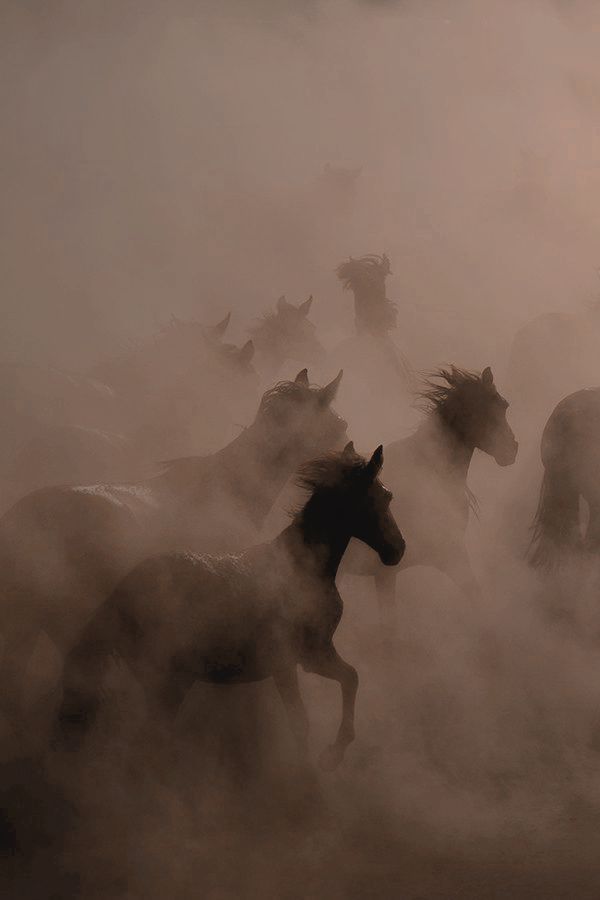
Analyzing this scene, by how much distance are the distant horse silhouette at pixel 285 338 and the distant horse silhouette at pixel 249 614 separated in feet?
14.1

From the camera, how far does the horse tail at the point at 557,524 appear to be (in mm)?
5273

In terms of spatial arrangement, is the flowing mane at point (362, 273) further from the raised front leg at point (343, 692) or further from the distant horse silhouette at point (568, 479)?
the raised front leg at point (343, 692)

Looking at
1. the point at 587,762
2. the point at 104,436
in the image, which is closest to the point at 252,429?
the point at 104,436

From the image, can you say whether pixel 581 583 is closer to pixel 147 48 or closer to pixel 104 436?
pixel 104 436

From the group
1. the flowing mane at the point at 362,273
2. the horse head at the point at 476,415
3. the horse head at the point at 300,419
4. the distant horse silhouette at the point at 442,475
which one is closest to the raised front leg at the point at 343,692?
the horse head at the point at 300,419

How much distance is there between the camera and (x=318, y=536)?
3576 mm

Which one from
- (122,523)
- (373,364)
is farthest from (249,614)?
(373,364)

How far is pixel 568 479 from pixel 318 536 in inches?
87.5

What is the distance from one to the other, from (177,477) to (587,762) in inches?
79.4

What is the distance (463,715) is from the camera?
4145 mm

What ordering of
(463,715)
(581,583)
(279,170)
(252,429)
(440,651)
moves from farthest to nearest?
(279,170) < (581,583) < (440,651) < (252,429) < (463,715)

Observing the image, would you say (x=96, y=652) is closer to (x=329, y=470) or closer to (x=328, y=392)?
(x=329, y=470)

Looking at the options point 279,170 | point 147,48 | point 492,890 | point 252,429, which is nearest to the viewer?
point 492,890

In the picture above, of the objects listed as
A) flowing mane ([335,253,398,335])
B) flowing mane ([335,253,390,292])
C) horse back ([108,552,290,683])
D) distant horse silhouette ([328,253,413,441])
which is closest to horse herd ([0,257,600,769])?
horse back ([108,552,290,683])
